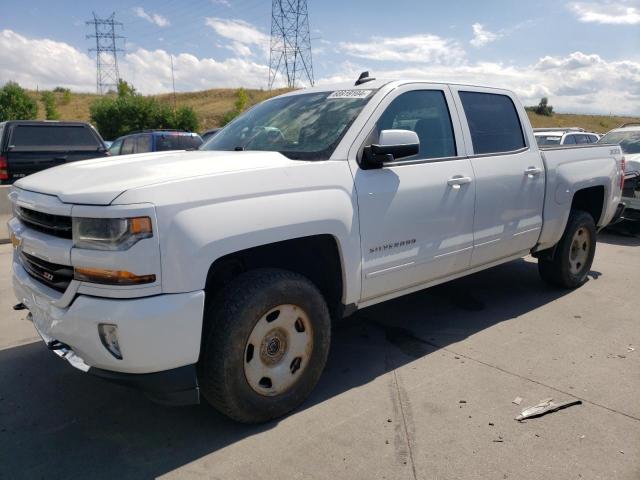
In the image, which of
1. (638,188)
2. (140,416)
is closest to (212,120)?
(638,188)

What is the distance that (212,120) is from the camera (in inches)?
2512

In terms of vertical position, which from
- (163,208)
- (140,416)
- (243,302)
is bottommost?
(140,416)

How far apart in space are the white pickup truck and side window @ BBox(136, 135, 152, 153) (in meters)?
8.88

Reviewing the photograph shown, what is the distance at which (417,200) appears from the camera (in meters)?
3.47

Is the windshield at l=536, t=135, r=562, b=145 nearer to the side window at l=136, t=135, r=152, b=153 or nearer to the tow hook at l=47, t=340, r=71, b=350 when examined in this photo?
the side window at l=136, t=135, r=152, b=153

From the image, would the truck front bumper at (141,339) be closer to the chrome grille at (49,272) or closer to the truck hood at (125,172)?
the chrome grille at (49,272)

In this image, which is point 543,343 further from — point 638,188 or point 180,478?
point 638,188

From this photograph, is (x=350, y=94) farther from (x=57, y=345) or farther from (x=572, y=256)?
(x=572, y=256)

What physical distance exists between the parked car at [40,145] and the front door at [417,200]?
740 cm

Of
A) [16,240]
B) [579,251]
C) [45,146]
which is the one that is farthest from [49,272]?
[45,146]

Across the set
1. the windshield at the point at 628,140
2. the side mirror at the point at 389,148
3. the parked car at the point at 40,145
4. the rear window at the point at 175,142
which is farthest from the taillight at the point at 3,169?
the windshield at the point at 628,140

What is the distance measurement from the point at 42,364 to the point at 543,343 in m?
3.79

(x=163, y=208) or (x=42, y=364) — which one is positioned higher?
(x=163, y=208)

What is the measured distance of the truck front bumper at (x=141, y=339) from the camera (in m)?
2.34
